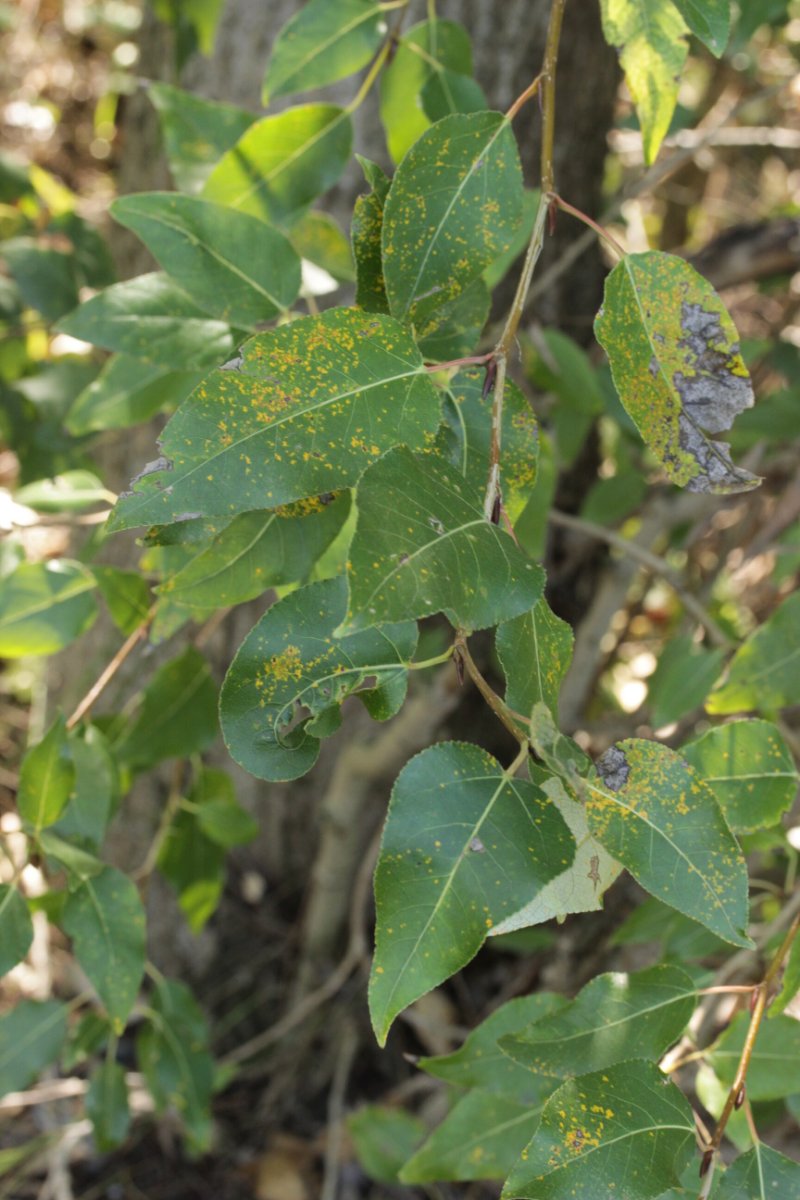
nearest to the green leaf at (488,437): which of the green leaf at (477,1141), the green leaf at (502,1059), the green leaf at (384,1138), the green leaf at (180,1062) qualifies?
the green leaf at (502,1059)

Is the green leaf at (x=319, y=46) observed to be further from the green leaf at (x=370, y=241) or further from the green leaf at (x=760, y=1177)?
the green leaf at (x=760, y=1177)

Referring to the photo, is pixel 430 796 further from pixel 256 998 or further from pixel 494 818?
pixel 256 998

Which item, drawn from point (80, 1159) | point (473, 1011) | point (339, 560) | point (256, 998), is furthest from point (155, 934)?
point (339, 560)

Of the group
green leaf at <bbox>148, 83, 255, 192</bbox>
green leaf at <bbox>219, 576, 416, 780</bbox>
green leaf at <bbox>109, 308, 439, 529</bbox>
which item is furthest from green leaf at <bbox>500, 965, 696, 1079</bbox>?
green leaf at <bbox>148, 83, 255, 192</bbox>

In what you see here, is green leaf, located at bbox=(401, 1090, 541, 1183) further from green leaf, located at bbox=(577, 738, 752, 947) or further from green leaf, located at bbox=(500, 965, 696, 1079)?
green leaf, located at bbox=(577, 738, 752, 947)

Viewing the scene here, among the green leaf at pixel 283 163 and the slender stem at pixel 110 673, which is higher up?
the green leaf at pixel 283 163

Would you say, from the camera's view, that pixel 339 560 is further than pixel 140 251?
No
